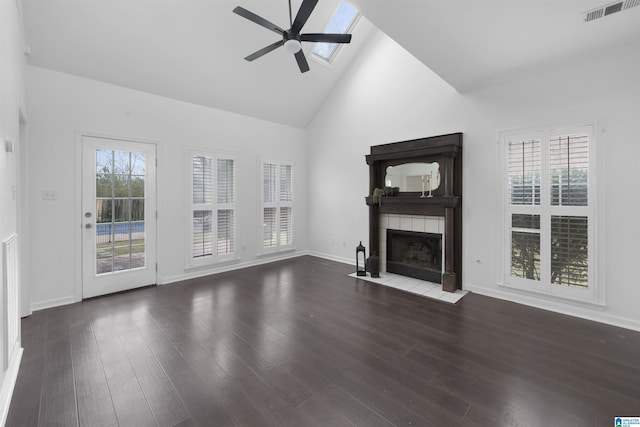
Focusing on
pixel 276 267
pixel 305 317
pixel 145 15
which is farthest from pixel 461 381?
pixel 145 15

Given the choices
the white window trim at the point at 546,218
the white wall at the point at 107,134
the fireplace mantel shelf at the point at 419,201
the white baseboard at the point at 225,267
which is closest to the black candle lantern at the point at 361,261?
the fireplace mantel shelf at the point at 419,201

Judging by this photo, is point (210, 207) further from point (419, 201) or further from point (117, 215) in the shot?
point (419, 201)

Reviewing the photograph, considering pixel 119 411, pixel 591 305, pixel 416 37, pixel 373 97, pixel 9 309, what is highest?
pixel 373 97

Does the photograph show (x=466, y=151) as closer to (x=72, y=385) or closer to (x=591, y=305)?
(x=591, y=305)

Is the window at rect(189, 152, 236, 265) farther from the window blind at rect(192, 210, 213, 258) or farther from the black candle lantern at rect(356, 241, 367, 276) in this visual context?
the black candle lantern at rect(356, 241, 367, 276)

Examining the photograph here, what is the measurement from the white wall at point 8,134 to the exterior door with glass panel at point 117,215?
4.31 feet

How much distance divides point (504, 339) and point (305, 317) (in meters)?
1.98

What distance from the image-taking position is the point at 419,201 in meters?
4.32

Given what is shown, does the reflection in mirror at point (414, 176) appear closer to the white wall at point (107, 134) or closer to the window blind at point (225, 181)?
the white wall at point (107, 134)

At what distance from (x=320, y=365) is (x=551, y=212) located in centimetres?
317

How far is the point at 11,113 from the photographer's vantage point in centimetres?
219

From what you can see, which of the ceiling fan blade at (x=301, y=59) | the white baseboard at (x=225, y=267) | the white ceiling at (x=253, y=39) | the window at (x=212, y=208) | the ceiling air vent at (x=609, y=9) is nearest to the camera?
→ the ceiling air vent at (x=609, y=9)

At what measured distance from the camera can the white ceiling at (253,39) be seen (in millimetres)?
2385

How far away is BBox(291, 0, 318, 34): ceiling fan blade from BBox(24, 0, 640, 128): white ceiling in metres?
0.50
